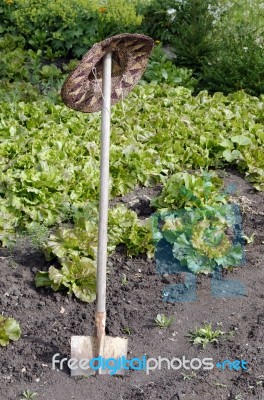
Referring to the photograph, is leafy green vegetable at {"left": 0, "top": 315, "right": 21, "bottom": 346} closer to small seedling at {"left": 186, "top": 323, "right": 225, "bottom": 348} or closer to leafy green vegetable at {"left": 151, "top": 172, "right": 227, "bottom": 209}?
small seedling at {"left": 186, "top": 323, "right": 225, "bottom": 348}

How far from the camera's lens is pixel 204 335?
4.79 m

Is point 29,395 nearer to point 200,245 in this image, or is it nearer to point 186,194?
point 200,245

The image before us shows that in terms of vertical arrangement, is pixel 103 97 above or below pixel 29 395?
above

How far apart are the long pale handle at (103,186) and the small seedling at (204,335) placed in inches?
23.5

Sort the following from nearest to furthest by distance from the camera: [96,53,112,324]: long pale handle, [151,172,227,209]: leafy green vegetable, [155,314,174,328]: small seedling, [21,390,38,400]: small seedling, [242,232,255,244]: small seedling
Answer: [96,53,112,324]: long pale handle < [21,390,38,400]: small seedling < [155,314,174,328]: small seedling < [242,232,255,244]: small seedling < [151,172,227,209]: leafy green vegetable

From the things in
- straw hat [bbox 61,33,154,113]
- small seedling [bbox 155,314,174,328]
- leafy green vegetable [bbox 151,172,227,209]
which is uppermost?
straw hat [bbox 61,33,154,113]

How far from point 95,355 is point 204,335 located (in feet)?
2.21

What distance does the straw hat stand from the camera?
161 inches

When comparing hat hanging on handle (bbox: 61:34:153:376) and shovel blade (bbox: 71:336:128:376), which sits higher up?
hat hanging on handle (bbox: 61:34:153:376)

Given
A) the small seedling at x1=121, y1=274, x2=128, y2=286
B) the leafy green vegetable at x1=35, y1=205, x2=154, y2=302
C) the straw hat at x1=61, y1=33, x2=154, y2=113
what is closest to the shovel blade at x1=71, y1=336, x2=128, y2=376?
the leafy green vegetable at x1=35, y1=205, x2=154, y2=302

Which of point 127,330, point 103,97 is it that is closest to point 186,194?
point 127,330

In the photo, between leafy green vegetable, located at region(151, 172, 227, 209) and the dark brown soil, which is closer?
the dark brown soil

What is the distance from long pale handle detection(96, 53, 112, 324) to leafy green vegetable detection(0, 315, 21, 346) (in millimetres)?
504

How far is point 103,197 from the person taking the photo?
171 inches
